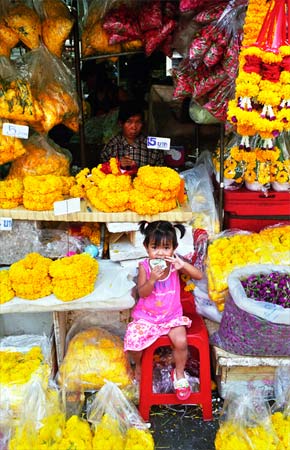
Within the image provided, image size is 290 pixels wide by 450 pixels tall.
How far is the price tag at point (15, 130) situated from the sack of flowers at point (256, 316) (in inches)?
61.4

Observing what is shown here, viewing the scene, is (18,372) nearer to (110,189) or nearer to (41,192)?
(41,192)

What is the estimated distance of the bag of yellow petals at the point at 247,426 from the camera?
85.2 inches

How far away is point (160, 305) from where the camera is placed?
2.87 meters

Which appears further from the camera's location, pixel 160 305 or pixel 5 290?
pixel 160 305

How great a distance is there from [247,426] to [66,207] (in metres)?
1.64

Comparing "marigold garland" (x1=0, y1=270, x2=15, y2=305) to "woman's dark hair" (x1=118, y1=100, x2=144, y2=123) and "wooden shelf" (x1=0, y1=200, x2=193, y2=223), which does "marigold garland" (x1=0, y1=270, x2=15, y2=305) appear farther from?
"woman's dark hair" (x1=118, y1=100, x2=144, y2=123)

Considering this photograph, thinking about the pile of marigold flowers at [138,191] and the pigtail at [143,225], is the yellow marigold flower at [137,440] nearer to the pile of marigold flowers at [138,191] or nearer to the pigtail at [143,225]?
the pigtail at [143,225]

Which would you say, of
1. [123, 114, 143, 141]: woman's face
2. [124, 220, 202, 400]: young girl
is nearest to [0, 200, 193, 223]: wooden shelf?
[124, 220, 202, 400]: young girl

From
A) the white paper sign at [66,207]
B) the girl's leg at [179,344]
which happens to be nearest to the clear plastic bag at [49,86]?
the white paper sign at [66,207]

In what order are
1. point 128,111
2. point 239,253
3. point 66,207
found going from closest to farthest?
1. point 66,207
2. point 239,253
3. point 128,111

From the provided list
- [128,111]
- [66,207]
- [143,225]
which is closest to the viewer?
[143,225]

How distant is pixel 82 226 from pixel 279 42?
178cm

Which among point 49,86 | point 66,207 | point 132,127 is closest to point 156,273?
point 66,207

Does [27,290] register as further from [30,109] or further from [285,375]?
[285,375]
